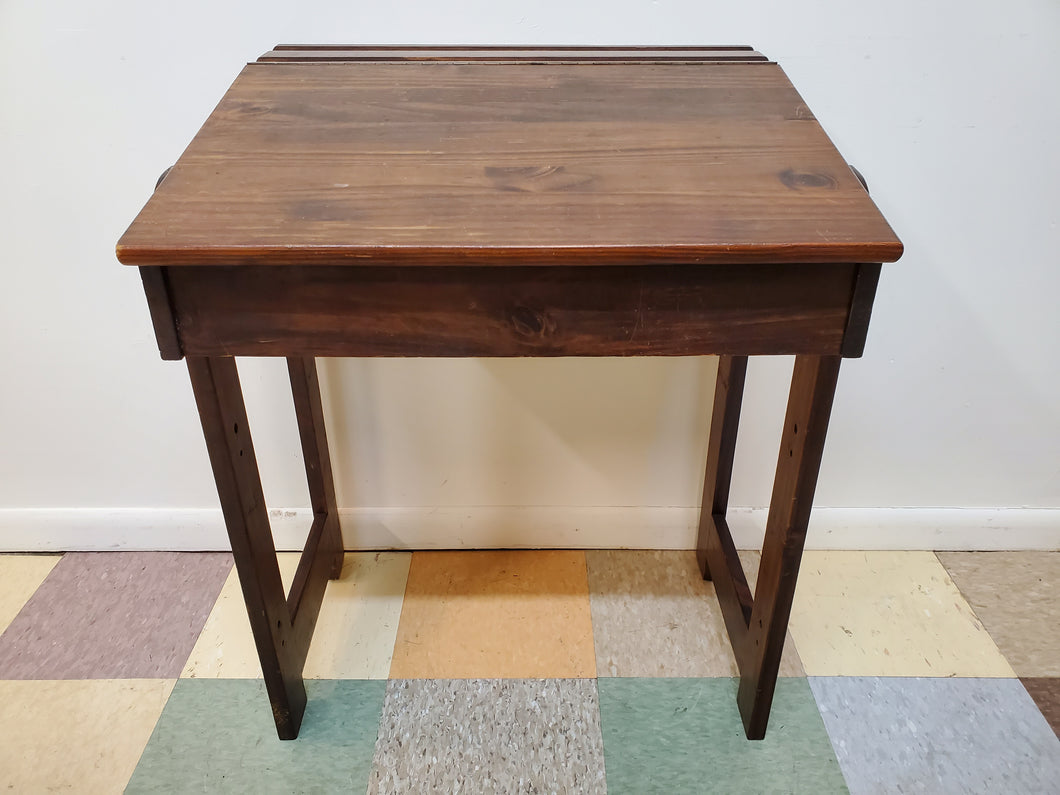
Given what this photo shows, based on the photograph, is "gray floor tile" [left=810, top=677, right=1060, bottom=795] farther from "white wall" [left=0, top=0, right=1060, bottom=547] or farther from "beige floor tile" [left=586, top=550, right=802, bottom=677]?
"white wall" [left=0, top=0, right=1060, bottom=547]

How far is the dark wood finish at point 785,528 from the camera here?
0.96 meters

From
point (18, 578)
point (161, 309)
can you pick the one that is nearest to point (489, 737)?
point (161, 309)

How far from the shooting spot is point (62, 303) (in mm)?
1395

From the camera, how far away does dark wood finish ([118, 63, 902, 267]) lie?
2.47 ft

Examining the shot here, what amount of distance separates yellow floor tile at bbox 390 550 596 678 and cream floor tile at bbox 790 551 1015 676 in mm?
415

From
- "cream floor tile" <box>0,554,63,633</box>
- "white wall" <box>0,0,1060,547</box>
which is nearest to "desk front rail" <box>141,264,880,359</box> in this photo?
"white wall" <box>0,0,1060,547</box>

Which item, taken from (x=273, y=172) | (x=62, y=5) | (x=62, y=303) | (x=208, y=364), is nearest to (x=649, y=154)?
(x=273, y=172)

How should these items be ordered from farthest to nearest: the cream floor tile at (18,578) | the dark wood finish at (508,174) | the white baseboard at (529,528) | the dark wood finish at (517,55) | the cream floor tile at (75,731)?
the white baseboard at (529,528) → the cream floor tile at (18,578) → the cream floor tile at (75,731) → the dark wood finish at (517,55) → the dark wood finish at (508,174)

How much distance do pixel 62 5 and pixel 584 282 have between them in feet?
3.09

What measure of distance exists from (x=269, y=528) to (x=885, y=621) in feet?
3.62

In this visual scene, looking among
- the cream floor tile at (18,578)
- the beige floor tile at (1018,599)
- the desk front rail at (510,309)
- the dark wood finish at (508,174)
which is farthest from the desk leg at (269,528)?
the beige floor tile at (1018,599)

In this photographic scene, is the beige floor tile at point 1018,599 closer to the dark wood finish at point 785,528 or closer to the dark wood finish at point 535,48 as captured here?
the dark wood finish at point 785,528

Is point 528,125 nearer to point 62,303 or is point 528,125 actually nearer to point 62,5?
point 62,5

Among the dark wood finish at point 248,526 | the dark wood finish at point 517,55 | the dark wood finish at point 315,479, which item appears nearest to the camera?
the dark wood finish at point 248,526
